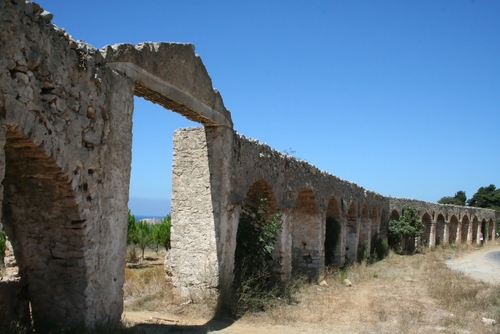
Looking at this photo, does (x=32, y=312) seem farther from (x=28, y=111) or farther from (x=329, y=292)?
(x=329, y=292)

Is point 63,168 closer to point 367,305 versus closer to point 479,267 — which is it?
point 367,305

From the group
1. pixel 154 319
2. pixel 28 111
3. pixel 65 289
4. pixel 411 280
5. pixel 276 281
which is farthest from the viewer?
pixel 411 280

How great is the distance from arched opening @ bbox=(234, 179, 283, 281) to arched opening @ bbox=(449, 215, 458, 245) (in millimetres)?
25086

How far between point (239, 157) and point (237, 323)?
2.92m

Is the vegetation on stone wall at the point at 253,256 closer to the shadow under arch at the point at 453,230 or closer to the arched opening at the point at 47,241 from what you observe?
the arched opening at the point at 47,241

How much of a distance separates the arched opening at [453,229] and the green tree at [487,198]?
21.5 m

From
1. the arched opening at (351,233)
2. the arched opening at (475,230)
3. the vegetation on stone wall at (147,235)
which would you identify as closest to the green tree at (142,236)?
the vegetation on stone wall at (147,235)

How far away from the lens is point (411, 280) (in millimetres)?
13055

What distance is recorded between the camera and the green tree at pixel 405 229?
2212 cm

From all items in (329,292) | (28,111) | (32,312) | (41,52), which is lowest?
(329,292)

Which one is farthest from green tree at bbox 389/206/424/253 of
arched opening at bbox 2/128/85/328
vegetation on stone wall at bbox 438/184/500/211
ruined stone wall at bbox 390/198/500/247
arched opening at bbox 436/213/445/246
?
vegetation on stone wall at bbox 438/184/500/211

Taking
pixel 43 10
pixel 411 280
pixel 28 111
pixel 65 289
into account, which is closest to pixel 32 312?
pixel 65 289

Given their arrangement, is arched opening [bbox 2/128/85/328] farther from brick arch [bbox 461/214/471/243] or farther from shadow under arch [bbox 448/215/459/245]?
brick arch [bbox 461/214/471/243]

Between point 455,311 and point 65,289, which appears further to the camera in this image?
point 455,311
